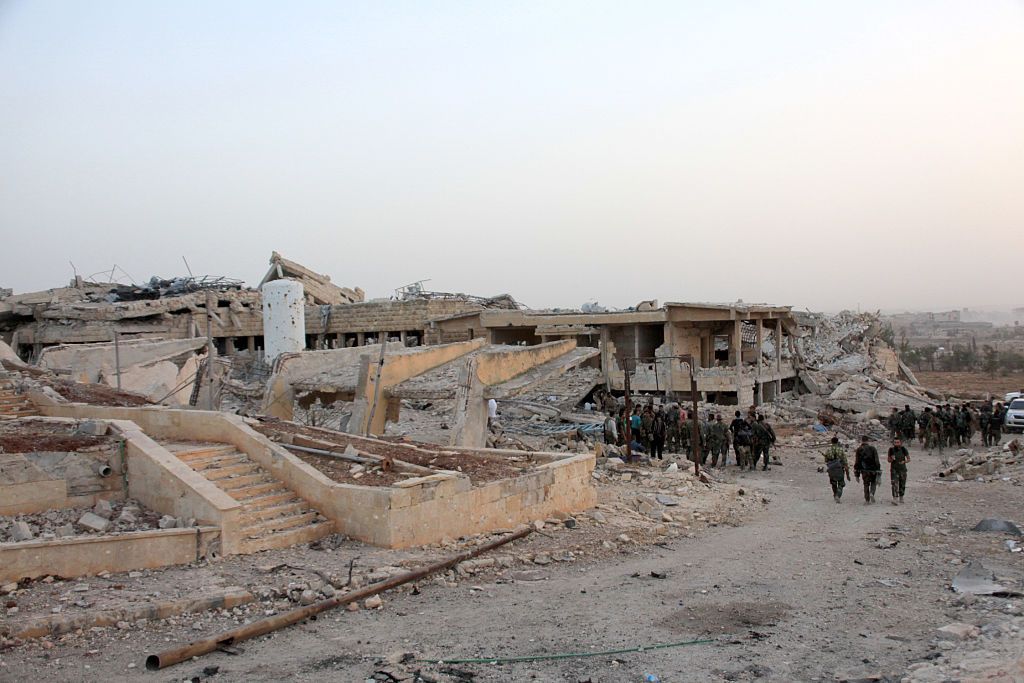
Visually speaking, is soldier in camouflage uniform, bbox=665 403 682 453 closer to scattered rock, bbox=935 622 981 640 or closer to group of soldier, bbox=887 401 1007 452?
group of soldier, bbox=887 401 1007 452

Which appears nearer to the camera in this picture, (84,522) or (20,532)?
(20,532)

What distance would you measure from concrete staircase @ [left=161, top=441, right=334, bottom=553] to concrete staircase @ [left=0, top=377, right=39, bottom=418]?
3.02 meters

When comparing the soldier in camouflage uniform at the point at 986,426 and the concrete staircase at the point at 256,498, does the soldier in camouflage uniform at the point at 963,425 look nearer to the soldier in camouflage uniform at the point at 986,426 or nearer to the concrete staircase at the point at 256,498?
the soldier in camouflage uniform at the point at 986,426

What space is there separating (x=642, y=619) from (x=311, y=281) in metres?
26.8

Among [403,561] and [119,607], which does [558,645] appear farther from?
[119,607]

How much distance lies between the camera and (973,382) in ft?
145

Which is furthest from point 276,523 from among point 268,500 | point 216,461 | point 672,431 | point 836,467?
point 672,431

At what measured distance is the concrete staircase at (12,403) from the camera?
11313 mm

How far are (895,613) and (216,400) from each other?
42.0 ft

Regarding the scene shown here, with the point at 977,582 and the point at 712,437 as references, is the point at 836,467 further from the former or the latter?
the point at 977,582

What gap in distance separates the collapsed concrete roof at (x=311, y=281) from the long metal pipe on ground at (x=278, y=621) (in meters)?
22.3

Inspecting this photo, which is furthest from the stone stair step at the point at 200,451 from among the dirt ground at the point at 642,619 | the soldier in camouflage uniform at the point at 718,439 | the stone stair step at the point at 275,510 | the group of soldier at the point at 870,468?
the soldier in camouflage uniform at the point at 718,439

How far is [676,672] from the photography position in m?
5.09

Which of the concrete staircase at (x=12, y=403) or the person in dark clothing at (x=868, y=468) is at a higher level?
the concrete staircase at (x=12, y=403)
